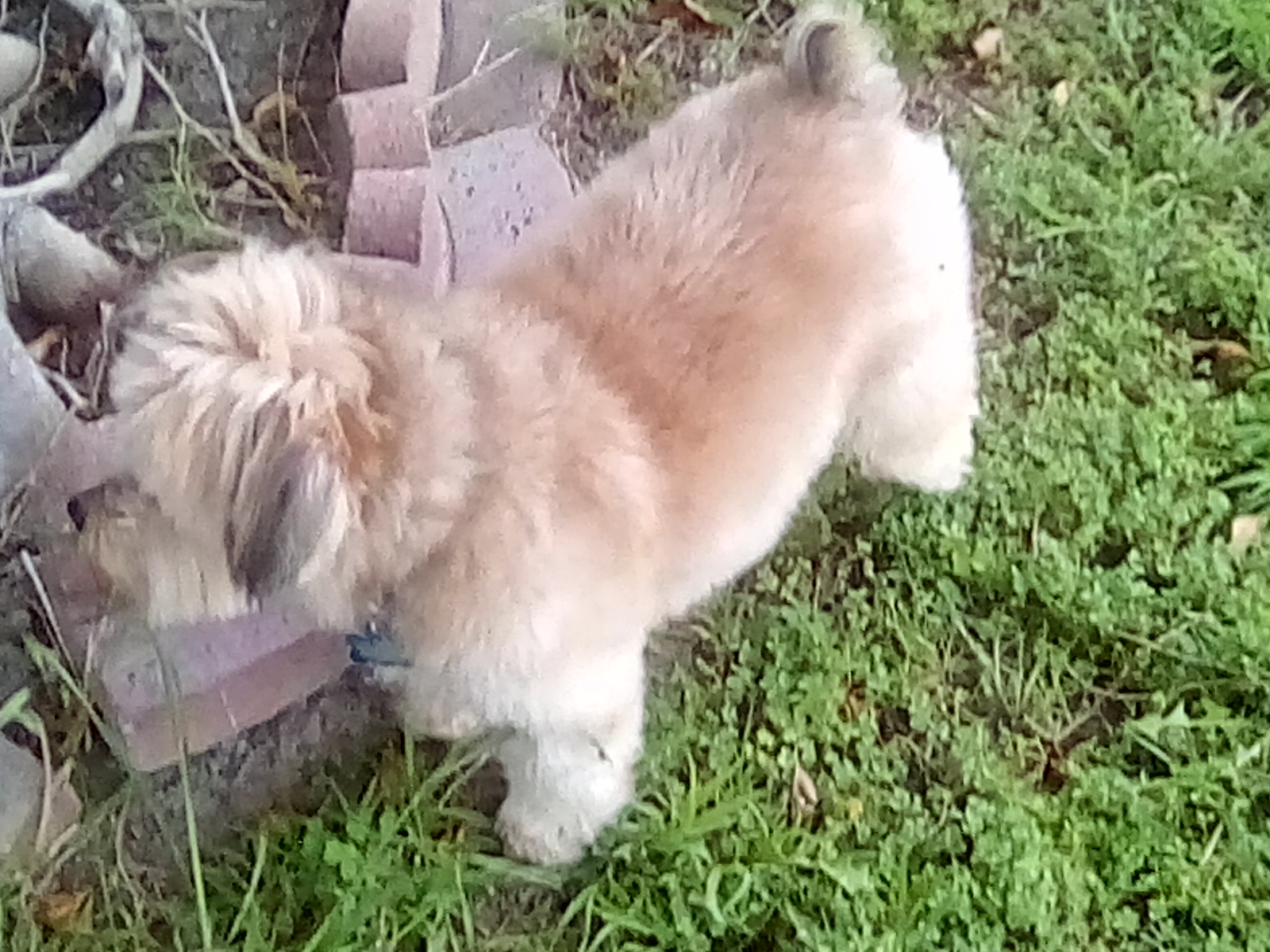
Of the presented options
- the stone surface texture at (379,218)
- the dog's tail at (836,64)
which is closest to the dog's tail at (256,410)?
the stone surface texture at (379,218)

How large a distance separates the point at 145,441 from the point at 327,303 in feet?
0.72

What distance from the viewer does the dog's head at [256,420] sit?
1530mm

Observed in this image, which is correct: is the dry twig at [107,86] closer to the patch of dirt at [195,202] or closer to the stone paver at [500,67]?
the patch of dirt at [195,202]

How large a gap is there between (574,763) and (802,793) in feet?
1.44

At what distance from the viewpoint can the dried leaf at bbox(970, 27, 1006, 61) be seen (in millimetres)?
2984

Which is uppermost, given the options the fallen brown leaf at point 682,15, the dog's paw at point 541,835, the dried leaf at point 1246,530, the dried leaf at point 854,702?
the fallen brown leaf at point 682,15

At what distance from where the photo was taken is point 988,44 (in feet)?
9.80

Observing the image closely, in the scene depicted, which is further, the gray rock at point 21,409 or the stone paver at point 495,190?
the stone paver at point 495,190

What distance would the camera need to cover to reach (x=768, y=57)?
117 inches

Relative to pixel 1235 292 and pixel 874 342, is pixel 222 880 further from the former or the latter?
pixel 1235 292

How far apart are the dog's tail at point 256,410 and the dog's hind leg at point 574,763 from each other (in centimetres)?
51

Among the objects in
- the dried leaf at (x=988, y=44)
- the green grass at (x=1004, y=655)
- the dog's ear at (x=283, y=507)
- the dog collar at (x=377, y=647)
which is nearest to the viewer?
the dog's ear at (x=283, y=507)

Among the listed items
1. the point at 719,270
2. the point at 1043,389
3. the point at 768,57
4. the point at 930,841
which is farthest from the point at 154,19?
the point at 930,841

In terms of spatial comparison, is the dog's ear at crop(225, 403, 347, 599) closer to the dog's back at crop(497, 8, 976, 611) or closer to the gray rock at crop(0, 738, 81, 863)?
the dog's back at crop(497, 8, 976, 611)
